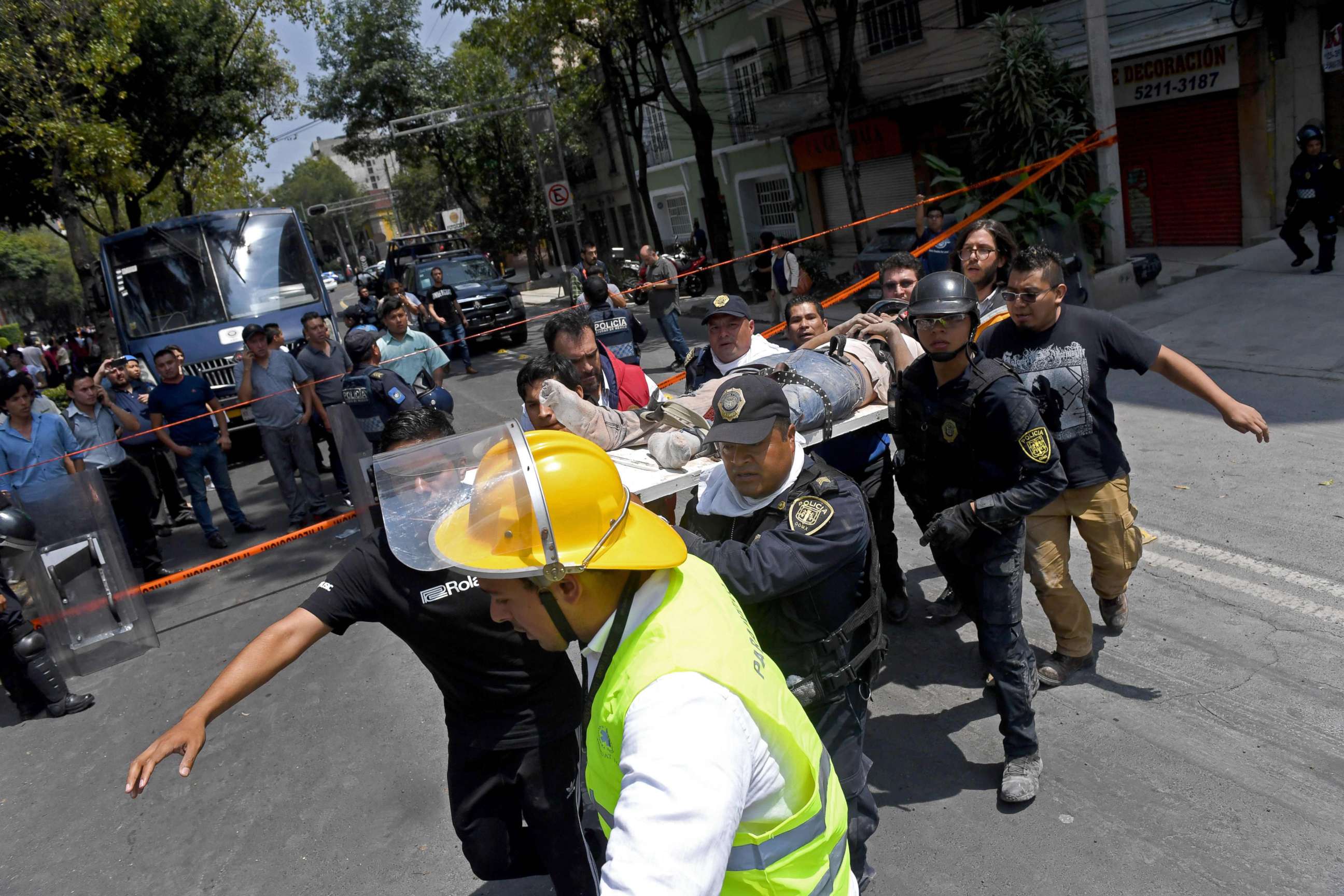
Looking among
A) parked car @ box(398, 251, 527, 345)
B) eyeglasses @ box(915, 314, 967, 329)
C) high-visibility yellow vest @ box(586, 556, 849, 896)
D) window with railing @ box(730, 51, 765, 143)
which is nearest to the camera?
high-visibility yellow vest @ box(586, 556, 849, 896)

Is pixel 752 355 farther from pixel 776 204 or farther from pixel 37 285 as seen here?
pixel 37 285

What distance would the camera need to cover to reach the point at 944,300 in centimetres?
337

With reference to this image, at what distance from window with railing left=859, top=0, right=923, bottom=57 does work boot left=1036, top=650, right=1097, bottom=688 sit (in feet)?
54.9

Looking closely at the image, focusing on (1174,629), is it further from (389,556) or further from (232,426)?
(232,426)

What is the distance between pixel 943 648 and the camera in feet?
15.4

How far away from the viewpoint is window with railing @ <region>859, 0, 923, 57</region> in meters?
18.2

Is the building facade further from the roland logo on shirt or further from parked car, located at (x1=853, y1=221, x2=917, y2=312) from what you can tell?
the roland logo on shirt

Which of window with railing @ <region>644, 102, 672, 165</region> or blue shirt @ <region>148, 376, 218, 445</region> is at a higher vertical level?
window with railing @ <region>644, 102, 672, 165</region>

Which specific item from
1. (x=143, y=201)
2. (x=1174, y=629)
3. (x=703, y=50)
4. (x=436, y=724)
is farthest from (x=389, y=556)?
(x=143, y=201)

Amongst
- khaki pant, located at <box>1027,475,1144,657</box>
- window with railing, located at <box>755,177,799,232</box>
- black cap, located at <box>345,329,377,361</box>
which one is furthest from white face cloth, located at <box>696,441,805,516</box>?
window with railing, located at <box>755,177,799,232</box>

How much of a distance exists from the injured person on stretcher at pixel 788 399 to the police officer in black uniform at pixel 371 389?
9.59 ft

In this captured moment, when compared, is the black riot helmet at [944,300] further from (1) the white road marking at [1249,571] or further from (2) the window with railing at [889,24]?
(2) the window with railing at [889,24]

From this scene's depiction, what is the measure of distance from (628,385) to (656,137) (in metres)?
29.4

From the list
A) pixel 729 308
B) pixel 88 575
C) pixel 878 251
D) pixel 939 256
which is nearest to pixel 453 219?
pixel 878 251
